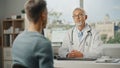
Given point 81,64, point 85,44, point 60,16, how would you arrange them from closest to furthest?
point 81,64
point 85,44
point 60,16

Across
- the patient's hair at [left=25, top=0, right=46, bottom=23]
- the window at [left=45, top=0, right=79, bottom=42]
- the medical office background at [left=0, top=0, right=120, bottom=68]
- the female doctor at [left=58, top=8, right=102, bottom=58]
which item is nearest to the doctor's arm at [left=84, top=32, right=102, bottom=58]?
the female doctor at [left=58, top=8, right=102, bottom=58]

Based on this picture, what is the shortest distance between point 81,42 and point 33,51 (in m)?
2.19

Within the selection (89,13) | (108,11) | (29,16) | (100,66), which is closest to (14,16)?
(89,13)

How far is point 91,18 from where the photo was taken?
411 cm

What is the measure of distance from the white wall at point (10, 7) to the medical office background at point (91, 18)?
0.82m

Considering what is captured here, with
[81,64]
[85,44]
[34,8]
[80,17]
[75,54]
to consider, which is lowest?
[81,64]

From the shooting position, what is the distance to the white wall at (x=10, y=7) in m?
4.83

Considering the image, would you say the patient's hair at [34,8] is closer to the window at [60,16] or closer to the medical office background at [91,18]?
the medical office background at [91,18]

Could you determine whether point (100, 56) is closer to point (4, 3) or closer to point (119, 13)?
point (119, 13)

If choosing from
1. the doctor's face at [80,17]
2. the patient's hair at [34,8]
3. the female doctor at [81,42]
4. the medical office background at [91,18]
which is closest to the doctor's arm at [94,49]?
the female doctor at [81,42]

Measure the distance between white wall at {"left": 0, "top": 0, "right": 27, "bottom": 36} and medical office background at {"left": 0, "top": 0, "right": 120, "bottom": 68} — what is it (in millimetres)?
818

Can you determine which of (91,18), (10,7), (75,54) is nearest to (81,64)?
(75,54)

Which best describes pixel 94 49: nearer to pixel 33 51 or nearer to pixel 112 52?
pixel 112 52

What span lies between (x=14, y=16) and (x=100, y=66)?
2.47 meters
